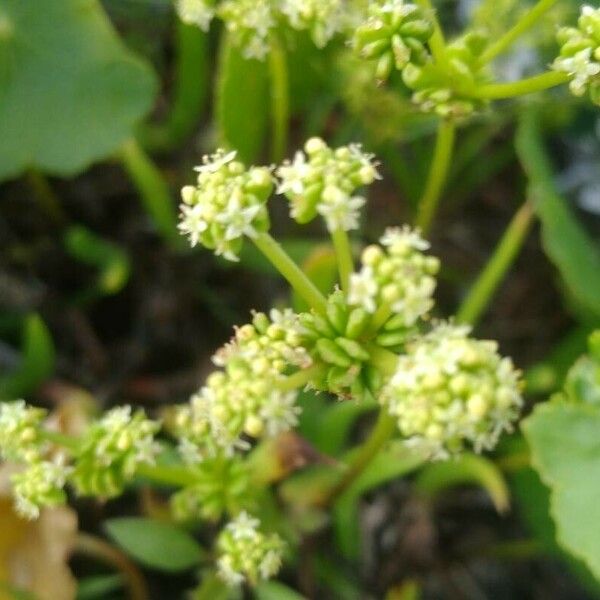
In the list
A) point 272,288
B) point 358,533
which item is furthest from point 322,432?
point 272,288

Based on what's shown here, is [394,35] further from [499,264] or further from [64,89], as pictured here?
[64,89]

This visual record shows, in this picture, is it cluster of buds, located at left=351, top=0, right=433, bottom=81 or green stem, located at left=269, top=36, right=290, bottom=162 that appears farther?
green stem, located at left=269, top=36, right=290, bottom=162

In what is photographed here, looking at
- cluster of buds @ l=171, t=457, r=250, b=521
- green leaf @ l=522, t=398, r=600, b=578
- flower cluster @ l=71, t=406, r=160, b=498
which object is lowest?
green leaf @ l=522, t=398, r=600, b=578

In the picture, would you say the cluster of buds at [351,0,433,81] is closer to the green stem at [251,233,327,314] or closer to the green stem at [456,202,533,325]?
the green stem at [251,233,327,314]

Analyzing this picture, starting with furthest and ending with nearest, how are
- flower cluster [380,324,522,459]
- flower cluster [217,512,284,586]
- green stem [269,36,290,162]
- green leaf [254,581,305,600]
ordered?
1. green stem [269,36,290,162]
2. green leaf [254,581,305,600]
3. flower cluster [217,512,284,586]
4. flower cluster [380,324,522,459]

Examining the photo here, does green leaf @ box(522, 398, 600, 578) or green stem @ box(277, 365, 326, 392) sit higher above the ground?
green stem @ box(277, 365, 326, 392)

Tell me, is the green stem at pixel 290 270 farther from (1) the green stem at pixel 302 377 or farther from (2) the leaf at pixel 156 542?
(2) the leaf at pixel 156 542

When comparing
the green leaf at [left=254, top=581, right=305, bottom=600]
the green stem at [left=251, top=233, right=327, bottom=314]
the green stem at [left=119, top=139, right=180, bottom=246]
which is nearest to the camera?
the green stem at [left=251, top=233, right=327, bottom=314]

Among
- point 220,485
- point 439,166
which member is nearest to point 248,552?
point 220,485

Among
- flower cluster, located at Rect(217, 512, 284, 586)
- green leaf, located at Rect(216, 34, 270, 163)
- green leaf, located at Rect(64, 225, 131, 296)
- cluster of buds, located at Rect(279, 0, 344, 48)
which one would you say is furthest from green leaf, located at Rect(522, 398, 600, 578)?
green leaf, located at Rect(64, 225, 131, 296)
